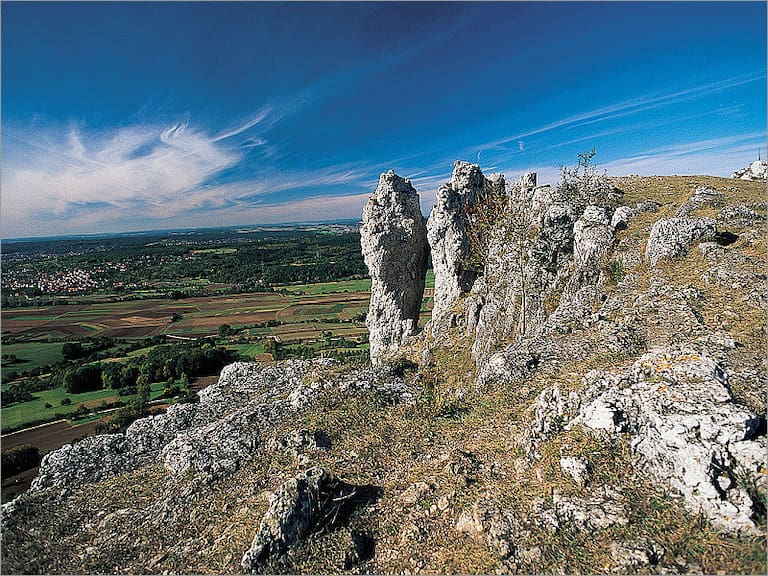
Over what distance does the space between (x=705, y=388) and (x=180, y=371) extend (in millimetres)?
78235

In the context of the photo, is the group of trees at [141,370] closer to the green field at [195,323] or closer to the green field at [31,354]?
the green field at [195,323]

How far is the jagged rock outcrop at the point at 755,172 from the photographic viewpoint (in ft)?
105

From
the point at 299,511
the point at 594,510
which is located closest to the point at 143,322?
the point at 299,511

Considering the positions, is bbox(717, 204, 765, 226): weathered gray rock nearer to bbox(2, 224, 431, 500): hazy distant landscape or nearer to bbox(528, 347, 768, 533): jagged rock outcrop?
bbox(528, 347, 768, 533): jagged rock outcrop

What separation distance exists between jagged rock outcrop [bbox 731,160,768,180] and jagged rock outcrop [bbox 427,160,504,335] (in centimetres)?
2143

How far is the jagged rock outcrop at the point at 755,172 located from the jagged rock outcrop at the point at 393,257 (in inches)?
1121

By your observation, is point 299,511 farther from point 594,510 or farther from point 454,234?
point 454,234

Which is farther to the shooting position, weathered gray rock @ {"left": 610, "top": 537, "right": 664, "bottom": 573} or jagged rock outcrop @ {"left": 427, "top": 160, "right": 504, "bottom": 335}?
jagged rock outcrop @ {"left": 427, "top": 160, "right": 504, "bottom": 335}

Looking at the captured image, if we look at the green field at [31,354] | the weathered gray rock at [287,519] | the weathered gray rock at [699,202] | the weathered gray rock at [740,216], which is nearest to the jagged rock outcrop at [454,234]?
the weathered gray rock at [699,202]

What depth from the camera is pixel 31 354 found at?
276 ft

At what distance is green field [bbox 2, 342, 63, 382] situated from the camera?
76.1m

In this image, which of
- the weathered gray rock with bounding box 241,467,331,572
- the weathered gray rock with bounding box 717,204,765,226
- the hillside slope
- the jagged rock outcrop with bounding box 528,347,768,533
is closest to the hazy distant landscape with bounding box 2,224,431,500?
the hillside slope

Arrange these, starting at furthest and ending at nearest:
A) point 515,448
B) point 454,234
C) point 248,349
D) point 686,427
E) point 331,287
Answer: point 331,287 → point 248,349 → point 454,234 → point 515,448 → point 686,427

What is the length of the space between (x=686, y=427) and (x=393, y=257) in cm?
2619
